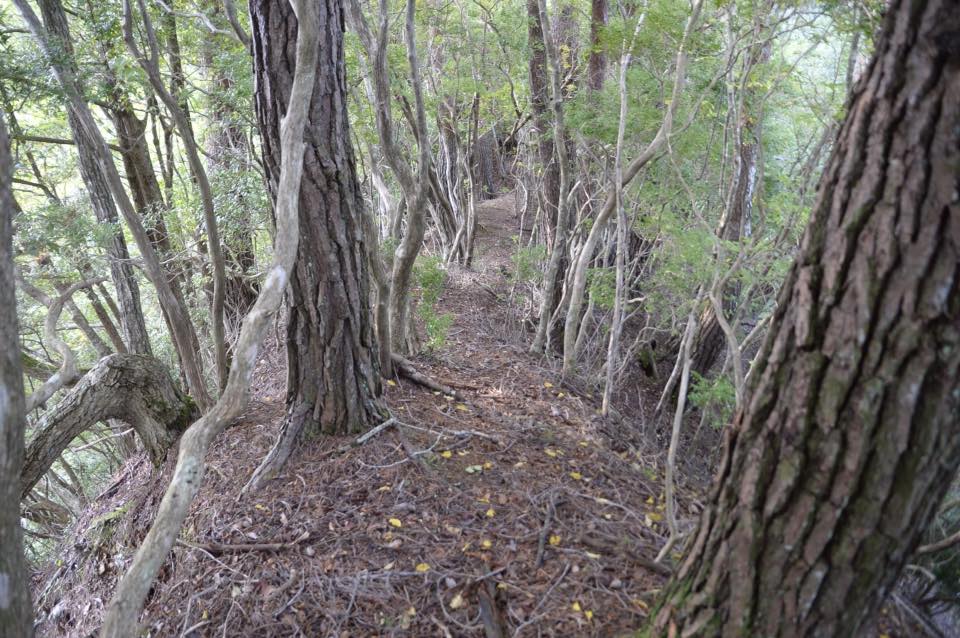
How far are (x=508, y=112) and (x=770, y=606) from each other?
31.6 ft

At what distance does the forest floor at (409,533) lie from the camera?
2646 mm

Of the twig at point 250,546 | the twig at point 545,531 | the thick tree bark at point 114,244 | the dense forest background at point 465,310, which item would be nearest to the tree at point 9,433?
the dense forest background at point 465,310

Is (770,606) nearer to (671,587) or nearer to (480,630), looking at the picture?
(671,587)

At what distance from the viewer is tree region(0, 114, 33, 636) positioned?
5.51ft

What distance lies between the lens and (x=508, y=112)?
1037 cm

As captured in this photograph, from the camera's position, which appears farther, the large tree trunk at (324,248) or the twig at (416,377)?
the twig at (416,377)

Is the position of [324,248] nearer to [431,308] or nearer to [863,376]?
[431,308]

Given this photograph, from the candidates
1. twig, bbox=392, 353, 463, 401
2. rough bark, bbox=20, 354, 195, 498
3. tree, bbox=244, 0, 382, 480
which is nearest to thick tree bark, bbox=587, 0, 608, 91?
twig, bbox=392, 353, 463, 401

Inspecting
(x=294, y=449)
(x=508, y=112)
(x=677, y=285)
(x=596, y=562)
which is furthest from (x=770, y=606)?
(x=508, y=112)

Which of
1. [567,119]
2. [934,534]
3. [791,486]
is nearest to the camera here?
[791,486]

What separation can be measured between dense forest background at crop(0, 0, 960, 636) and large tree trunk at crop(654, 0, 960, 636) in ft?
0.03

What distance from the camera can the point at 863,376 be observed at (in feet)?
5.10

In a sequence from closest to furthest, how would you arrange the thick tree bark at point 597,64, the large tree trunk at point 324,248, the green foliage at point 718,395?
the large tree trunk at point 324,248 → the green foliage at point 718,395 → the thick tree bark at point 597,64

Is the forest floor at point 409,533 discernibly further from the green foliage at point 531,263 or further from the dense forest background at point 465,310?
the green foliage at point 531,263
